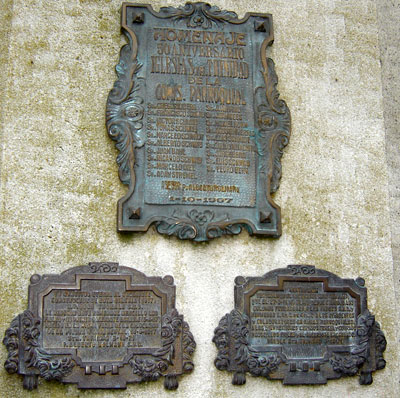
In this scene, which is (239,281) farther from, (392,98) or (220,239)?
(392,98)

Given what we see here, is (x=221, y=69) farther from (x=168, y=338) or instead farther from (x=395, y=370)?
(x=395, y=370)

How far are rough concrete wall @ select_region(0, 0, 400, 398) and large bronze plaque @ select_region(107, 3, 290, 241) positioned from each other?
0.14 meters

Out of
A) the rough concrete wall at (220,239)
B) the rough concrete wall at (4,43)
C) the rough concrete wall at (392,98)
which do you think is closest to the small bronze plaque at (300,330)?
the rough concrete wall at (220,239)

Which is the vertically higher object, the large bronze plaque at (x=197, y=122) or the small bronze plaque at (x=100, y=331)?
the large bronze plaque at (x=197, y=122)

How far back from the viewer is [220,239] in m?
5.52

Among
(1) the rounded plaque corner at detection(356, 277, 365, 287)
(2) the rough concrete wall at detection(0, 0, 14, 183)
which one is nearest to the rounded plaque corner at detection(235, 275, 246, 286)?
(1) the rounded plaque corner at detection(356, 277, 365, 287)

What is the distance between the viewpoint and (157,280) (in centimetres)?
527

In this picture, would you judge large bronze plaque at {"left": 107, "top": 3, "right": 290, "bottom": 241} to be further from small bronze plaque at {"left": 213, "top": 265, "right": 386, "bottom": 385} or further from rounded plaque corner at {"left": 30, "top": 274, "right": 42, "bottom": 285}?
rounded plaque corner at {"left": 30, "top": 274, "right": 42, "bottom": 285}

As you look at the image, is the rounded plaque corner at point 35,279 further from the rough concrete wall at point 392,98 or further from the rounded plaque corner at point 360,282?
the rough concrete wall at point 392,98

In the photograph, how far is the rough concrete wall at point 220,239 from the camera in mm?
5262

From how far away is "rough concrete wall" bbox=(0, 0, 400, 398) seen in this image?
526 centimetres

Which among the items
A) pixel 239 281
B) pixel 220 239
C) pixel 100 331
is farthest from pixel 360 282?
pixel 100 331

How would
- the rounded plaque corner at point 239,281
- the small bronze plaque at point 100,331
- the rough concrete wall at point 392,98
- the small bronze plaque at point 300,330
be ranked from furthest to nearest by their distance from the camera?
the rough concrete wall at point 392,98
the rounded plaque corner at point 239,281
the small bronze plaque at point 300,330
the small bronze plaque at point 100,331

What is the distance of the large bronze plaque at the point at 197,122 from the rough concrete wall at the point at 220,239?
0.14 metres
